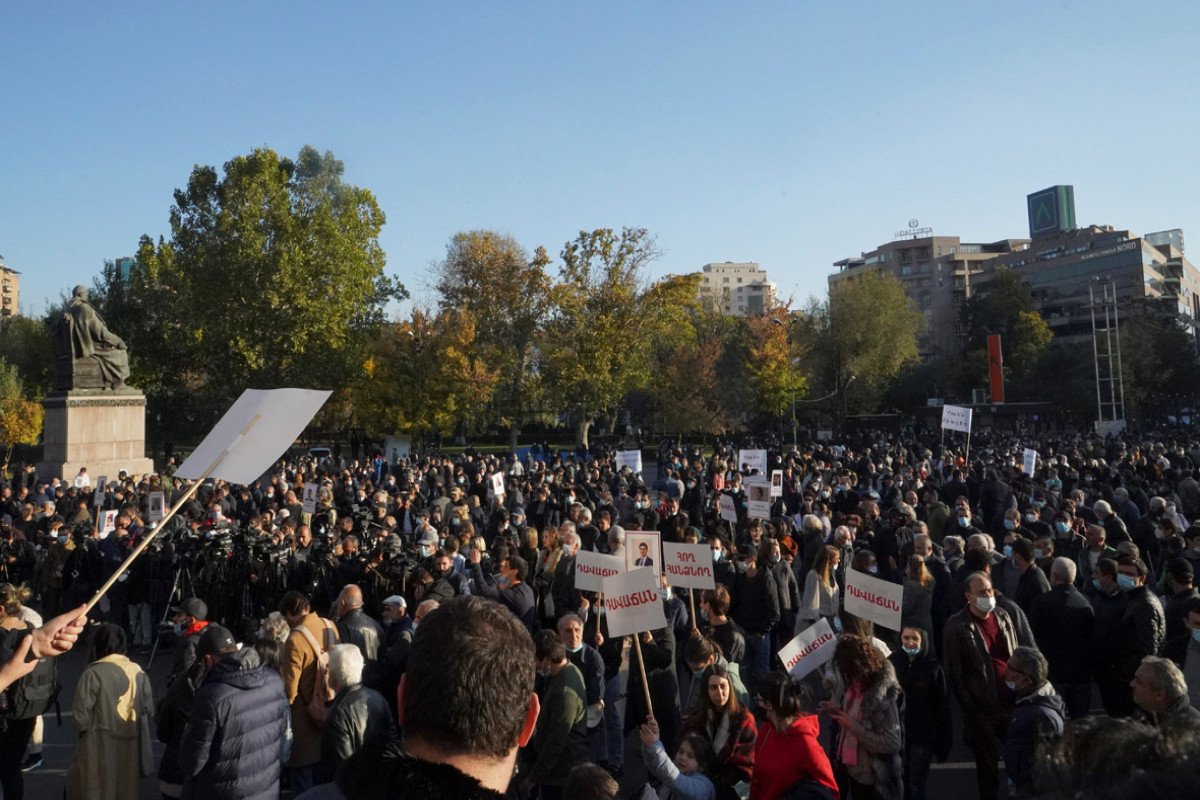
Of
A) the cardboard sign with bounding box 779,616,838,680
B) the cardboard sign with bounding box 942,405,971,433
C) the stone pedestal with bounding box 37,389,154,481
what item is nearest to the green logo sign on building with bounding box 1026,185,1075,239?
the cardboard sign with bounding box 942,405,971,433

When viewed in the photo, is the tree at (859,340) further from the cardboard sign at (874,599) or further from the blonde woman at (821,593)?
the cardboard sign at (874,599)

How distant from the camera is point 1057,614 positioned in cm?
682

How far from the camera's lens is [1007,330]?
6425 cm

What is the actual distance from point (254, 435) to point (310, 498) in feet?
45.0

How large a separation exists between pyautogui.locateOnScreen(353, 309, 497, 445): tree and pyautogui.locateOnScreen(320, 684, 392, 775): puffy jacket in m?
36.4

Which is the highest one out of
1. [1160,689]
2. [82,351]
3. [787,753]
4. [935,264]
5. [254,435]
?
[935,264]

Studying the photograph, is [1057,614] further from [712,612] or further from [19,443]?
[19,443]

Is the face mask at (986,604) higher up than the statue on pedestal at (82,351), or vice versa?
the statue on pedestal at (82,351)

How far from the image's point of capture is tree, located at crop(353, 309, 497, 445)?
41.6m

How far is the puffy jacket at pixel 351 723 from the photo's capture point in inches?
195

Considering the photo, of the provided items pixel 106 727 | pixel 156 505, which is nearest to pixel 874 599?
pixel 106 727

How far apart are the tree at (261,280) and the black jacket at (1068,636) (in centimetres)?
3881

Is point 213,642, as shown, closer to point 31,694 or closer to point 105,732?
point 105,732

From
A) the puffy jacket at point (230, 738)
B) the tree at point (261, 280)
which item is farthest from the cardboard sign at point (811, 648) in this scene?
the tree at point (261, 280)
